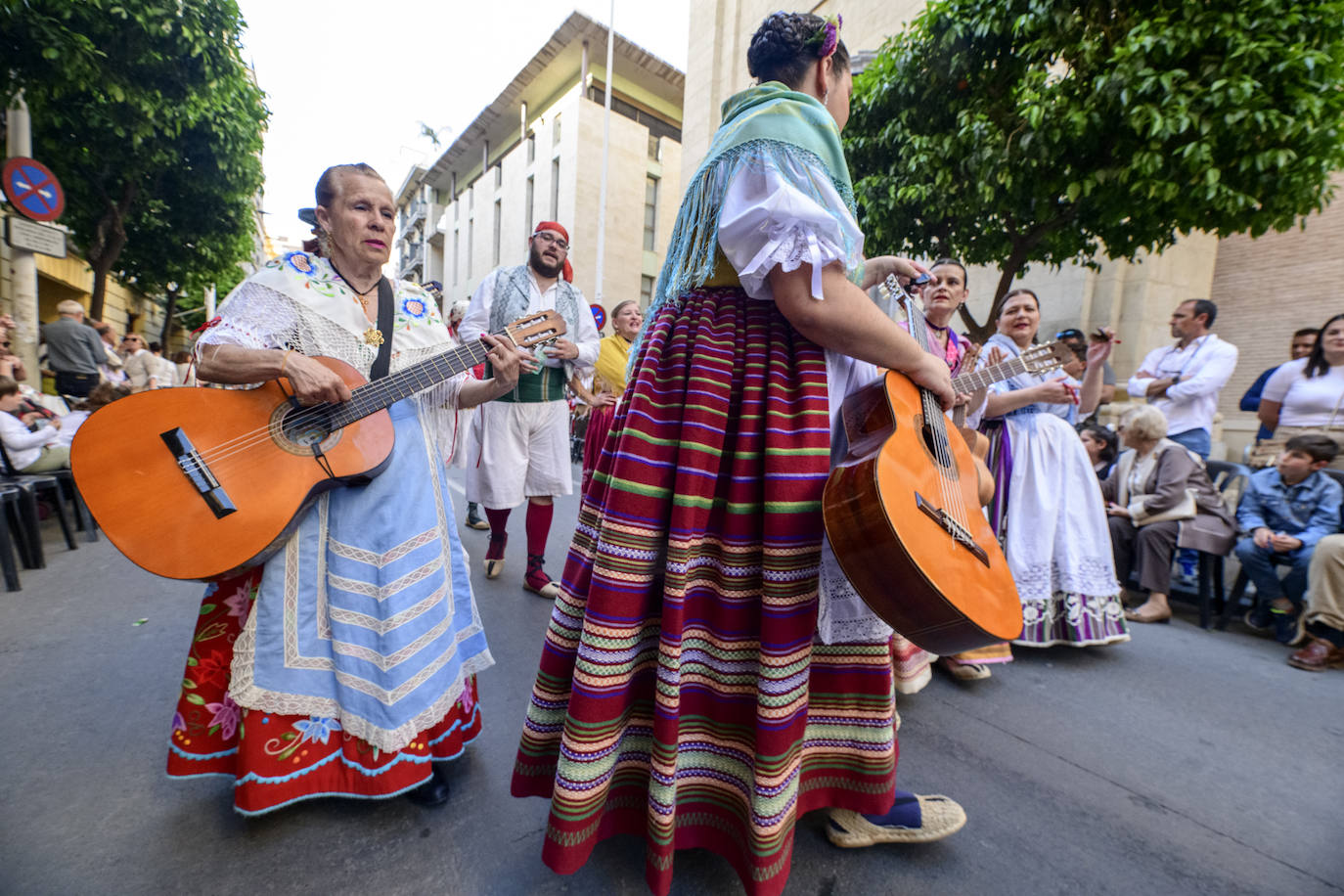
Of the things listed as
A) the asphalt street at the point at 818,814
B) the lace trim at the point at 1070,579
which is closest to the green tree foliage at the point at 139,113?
the asphalt street at the point at 818,814

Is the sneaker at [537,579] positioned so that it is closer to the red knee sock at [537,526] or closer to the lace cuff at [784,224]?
the red knee sock at [537,526]

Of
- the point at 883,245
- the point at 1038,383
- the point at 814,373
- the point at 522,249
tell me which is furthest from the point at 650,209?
the point at 814,373

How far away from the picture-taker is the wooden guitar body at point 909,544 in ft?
3.50

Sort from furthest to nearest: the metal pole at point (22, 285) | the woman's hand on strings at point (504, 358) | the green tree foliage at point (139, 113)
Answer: the metal pole at point (22, 285) → the green tree foliage at point (139, 113) → the woman's hand on strings at point (504, 358)

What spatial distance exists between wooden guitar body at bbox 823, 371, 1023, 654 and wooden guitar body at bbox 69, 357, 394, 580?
1279mm

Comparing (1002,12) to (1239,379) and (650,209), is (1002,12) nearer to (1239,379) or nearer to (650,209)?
(1239,379)

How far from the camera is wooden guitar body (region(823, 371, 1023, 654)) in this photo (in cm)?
107

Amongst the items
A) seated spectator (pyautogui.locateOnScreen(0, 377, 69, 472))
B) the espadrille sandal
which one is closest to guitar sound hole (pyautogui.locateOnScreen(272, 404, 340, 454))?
the espadrille sandal

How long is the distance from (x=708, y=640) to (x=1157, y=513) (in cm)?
434

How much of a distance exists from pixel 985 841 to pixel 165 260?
15.3 meters

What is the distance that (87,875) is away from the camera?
4.59 feet

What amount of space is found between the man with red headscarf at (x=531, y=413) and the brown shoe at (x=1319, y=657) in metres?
4.20

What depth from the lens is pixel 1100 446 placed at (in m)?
4.98

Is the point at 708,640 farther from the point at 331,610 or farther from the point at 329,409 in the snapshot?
the point at 329,409
